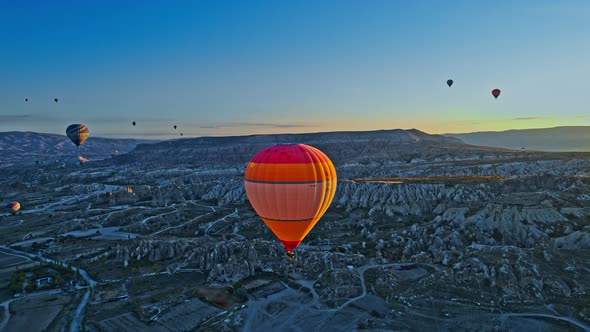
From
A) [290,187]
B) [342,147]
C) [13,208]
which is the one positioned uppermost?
[290,187]

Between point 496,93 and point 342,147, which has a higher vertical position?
point 496,93

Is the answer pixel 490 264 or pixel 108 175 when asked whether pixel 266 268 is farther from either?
pixel 108 175

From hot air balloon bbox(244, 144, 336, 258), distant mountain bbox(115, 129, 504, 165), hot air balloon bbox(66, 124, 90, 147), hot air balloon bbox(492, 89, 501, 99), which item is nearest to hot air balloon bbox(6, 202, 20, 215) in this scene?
hot air balloon bbox(66, 124, 90, 147)

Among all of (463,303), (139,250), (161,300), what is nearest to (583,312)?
(463,303)

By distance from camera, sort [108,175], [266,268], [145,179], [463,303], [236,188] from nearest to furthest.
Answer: [463,303] → [266,268] → [236,188] → [145,179] → [108,175]

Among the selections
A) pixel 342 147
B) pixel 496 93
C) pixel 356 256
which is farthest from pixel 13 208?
pixel 342 147

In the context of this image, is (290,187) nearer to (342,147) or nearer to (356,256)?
(356,256)

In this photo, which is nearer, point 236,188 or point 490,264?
point 490,264
